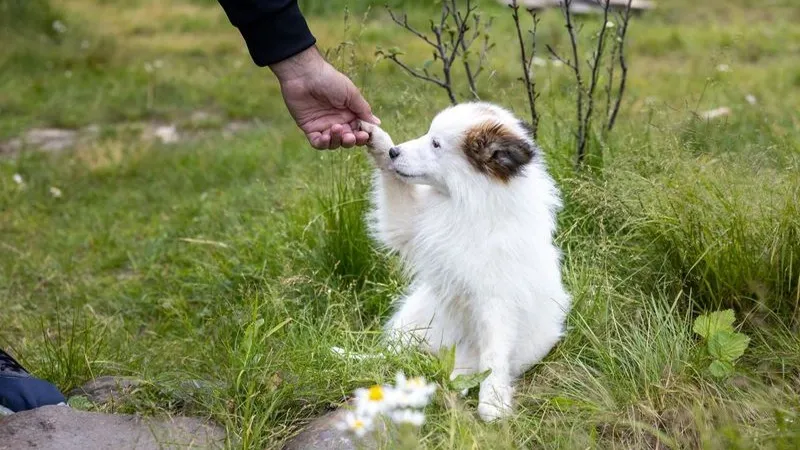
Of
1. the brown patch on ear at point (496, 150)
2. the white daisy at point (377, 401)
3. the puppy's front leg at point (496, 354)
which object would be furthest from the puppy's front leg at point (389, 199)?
the white daisy at point (377, 401)

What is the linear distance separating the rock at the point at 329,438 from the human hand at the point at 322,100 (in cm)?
96

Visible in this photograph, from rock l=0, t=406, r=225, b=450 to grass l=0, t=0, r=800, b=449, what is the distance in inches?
3.5

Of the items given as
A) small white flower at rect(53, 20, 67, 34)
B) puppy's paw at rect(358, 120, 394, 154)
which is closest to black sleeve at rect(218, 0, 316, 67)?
puppy's paw at rect(358, 120, 394, 154)

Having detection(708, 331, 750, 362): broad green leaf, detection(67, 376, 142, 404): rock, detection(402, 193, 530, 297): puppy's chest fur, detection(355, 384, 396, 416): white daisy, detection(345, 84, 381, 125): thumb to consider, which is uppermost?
detection(345, 84, 381, 125): thumb

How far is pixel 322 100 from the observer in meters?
3.32

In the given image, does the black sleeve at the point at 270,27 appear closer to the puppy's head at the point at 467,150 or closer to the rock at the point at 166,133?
the puppy's head at the point at 467,150

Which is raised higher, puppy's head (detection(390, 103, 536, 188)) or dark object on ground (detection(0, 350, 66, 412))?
puppy's head (detection(390, 103, 536, 188))

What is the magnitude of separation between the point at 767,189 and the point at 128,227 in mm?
3480

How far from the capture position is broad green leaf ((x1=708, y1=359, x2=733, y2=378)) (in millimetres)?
2799

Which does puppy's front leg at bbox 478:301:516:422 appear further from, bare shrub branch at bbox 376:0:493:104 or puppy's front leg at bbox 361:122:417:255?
bare shrub branch at bbox 376:0:493:104

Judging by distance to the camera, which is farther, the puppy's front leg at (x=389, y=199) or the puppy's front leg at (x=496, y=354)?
the puppy's front leg at (x=389, y=199)

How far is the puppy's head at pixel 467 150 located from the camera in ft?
9.89

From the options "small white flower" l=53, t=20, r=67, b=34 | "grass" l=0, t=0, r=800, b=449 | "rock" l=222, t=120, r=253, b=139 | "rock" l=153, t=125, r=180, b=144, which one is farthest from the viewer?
"small white flower" l=53, t=20, r=67, b=34

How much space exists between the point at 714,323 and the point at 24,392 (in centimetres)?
203
